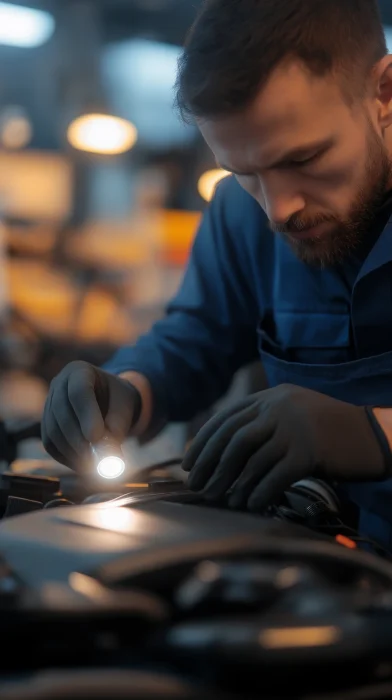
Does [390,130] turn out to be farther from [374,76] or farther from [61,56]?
[61,56]

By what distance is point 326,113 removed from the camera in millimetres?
910

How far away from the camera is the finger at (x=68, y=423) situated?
0.96 meters

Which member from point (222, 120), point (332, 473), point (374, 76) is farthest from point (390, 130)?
point (332, 473)

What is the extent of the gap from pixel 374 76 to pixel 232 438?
0.49 metres

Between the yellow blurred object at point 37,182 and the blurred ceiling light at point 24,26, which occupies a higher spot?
the blurred ceiling light at point 24,26

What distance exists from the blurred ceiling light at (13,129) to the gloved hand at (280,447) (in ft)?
17.3

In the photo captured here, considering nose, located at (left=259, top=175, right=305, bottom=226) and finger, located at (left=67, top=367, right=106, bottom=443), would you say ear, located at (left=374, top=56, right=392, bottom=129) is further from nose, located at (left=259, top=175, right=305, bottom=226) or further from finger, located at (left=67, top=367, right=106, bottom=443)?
finger, located at (left=67, top=367, right=106, bottom=443)

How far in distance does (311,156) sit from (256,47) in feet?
0.43

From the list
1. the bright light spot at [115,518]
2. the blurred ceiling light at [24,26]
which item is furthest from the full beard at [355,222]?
the blurred ceiling light at [24,26]

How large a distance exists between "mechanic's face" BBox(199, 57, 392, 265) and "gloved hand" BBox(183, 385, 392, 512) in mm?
254

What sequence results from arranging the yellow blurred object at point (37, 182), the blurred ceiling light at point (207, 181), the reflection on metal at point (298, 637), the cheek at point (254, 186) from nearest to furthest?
the reflection on metal at point (298, 637) < the cheek at point (254, 186) < the blurred ceiling light at point (207, 181) < the yellow blurred object at point (37, 182)

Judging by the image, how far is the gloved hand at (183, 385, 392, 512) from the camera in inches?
28.7

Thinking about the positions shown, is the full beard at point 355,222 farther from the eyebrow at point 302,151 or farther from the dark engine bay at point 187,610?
the dark engine bay at point 187,610

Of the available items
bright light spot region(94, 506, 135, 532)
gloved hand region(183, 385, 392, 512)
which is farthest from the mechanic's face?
bright light spot region(94, 506, 135, 532)
